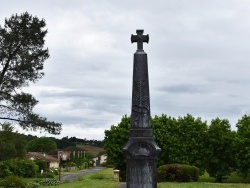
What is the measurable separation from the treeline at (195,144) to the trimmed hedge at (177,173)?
23.8 ft

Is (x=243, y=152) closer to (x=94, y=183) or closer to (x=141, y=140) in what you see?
(x=94, y=183)

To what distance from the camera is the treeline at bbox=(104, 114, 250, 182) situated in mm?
37125

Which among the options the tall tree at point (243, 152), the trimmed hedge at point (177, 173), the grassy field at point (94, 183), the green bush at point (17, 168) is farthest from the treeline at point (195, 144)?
the green bush at point (17, 168)

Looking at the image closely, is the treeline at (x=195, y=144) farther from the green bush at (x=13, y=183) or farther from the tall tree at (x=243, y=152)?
the green bush at (x=13, y=183)

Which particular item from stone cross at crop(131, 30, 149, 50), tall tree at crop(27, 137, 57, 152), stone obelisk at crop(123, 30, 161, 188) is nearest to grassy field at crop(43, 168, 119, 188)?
stone obelisk at crop(123, 30, 161, 188)

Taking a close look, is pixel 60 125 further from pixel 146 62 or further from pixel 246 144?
pixel 246 144

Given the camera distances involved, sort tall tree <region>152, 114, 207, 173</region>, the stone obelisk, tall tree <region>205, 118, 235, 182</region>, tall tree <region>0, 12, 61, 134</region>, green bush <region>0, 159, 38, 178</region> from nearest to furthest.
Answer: the stone obelisk, tall tree <region>0, 12, 61, 134</region>, tall tree <region>152, 114, 207, 173</region>, tall tree <region>205, 118, 235, 182</region>, green bush <region>0, 159, 38, 178</region>

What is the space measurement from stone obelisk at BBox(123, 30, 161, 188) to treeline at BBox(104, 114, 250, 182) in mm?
24695

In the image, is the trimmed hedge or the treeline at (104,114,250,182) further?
the treeline at (104,114,250,182)

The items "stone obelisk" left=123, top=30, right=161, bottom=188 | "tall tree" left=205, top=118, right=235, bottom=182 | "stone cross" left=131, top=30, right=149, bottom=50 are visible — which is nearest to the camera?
"stone obelisk" left=123, top=30, right=161, bottom=188

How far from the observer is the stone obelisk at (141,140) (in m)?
11.9


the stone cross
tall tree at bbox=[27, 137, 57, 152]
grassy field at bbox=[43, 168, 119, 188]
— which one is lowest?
grassy field at bbox=[43, 168, 119, 188]

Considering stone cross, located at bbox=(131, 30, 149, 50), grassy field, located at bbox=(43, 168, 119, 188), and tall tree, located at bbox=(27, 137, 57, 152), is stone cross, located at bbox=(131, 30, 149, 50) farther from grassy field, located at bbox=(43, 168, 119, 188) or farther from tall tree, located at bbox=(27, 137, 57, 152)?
tall tree, located at bbox=(27, 137, 57, 152)

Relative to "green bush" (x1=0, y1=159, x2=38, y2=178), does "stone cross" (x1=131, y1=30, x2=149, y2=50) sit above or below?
above
